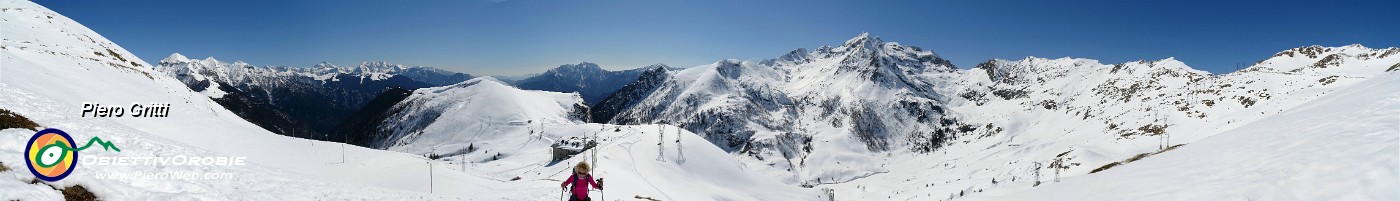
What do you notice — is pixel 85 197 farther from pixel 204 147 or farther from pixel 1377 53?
pixel 1377 53

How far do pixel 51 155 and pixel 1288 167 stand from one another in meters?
38.4

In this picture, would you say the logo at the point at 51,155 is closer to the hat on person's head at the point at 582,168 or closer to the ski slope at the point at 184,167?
the ski slope at the point at 184,167

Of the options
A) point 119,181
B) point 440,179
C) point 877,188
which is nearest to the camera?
point 119,181

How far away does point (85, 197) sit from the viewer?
582 inches

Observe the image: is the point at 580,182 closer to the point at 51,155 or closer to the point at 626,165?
the point at 51,155

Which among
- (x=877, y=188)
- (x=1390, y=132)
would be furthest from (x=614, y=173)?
(x=877, y=188)

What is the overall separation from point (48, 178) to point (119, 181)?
1972 millimetres

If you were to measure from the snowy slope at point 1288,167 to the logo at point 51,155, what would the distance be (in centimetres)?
3380

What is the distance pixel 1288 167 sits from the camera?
693 inches

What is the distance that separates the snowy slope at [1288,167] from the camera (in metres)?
14.6

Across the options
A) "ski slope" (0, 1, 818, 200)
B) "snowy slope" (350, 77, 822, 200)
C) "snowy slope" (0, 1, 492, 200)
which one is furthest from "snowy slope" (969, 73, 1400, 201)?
"snowy slope" (0, 1, 492, 200)

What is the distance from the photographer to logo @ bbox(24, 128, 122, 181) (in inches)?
625

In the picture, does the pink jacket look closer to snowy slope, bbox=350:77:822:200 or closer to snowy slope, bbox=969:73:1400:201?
snowy slope, bbox=350:77:822:200

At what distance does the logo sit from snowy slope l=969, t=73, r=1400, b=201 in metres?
33.8
